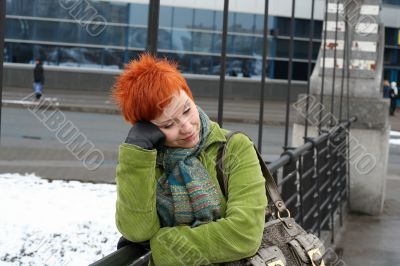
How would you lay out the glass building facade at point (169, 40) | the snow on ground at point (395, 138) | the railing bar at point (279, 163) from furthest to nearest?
the glass building facade at point (169, 40), the snow on ground at point (395, 138), the railing bar at point (279, 163)

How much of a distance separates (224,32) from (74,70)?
29.4 meters

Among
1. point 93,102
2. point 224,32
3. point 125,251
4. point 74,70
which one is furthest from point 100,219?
point 74,70

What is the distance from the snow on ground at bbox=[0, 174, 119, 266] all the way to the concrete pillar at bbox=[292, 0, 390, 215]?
9.59ft

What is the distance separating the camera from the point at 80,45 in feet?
99.3

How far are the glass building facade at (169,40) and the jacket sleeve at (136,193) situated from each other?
23.9m

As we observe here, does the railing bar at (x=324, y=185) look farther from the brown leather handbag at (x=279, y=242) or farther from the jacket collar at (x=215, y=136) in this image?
the jacket collar at (x=215, y=136)

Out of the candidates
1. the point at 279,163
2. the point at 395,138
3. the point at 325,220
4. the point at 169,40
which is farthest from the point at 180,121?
the point at 169,40

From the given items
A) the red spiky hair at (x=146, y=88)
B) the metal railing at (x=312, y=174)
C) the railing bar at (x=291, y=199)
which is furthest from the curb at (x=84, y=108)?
the red spiky hair at (x=146, y=88)

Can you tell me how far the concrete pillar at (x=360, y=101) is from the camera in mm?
9133

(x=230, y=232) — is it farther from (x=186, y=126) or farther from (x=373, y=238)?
(x=373, y=238)

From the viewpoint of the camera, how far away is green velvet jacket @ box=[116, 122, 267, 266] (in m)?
2.04

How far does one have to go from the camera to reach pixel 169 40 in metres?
29.2

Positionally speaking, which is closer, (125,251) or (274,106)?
(125,251)

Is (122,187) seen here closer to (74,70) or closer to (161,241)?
(161,241)
